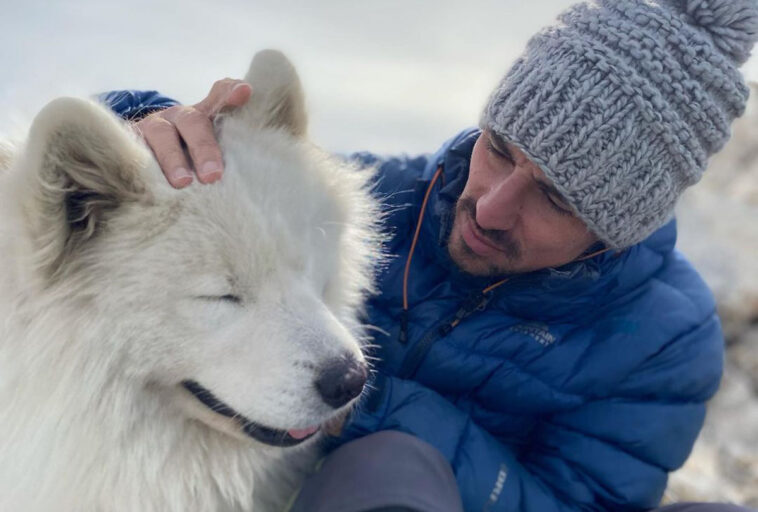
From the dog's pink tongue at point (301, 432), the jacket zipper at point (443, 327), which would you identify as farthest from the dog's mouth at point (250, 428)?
the jacket zipper at point (443, 327)

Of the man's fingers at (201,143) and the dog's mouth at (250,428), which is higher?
the man's fingers at (201,143)

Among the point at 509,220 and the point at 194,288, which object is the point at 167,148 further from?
the point at 509,220

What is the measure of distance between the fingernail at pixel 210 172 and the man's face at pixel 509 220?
895mm

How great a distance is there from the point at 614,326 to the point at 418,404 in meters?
0.79

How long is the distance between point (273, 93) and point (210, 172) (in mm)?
432

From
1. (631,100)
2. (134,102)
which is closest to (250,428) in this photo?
(134,102)

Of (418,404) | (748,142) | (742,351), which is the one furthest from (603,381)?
(748,142)

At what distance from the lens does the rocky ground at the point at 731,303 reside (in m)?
3.41

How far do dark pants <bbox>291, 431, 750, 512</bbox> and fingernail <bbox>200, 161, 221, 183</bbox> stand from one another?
940 mm

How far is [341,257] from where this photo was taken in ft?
6.36

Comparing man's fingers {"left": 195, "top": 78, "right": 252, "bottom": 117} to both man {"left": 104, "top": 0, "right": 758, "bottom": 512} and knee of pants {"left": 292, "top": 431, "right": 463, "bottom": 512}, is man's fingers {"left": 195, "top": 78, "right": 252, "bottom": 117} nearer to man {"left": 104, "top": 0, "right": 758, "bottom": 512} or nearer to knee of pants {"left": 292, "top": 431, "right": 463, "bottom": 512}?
man {"left": 104, "top": 0, "right": 758, "bottom": 512}

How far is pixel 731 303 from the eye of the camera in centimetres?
444

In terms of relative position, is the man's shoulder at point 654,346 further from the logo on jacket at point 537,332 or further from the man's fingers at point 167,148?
the man's fingers at point 167,148

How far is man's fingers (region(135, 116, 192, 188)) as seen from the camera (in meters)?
1.47
